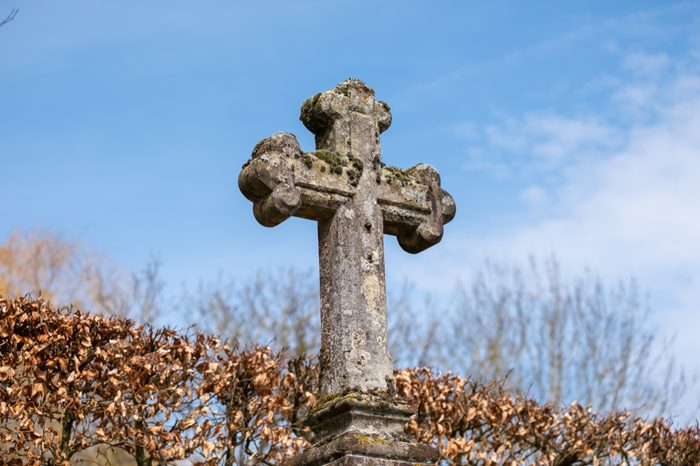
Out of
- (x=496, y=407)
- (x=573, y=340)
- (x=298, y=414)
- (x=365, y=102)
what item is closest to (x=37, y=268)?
(x=573, y=340)

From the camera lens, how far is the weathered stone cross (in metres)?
6.27

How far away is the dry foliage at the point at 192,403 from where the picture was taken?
7949 millimetres

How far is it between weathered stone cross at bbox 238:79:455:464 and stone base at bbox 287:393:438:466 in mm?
132

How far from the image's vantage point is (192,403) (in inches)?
340

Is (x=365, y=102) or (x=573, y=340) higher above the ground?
(x=573, y=340)

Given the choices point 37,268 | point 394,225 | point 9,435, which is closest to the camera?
point 394,225

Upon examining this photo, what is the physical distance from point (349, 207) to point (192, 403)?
3.05 m

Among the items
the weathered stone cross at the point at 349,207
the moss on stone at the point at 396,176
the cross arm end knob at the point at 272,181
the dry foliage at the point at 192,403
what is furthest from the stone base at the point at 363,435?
the dry foliage at the point at 192,403

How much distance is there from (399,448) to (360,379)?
514 mm

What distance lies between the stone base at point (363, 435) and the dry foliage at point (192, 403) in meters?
2.47

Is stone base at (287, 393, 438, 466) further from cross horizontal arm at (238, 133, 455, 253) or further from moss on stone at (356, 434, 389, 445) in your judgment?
cross horizontal arm at (238, 133, 455, 253)

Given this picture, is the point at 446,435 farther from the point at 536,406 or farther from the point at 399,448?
the point at 399,448

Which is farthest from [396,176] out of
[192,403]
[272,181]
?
[192,403]

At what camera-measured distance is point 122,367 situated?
8.20 metres
